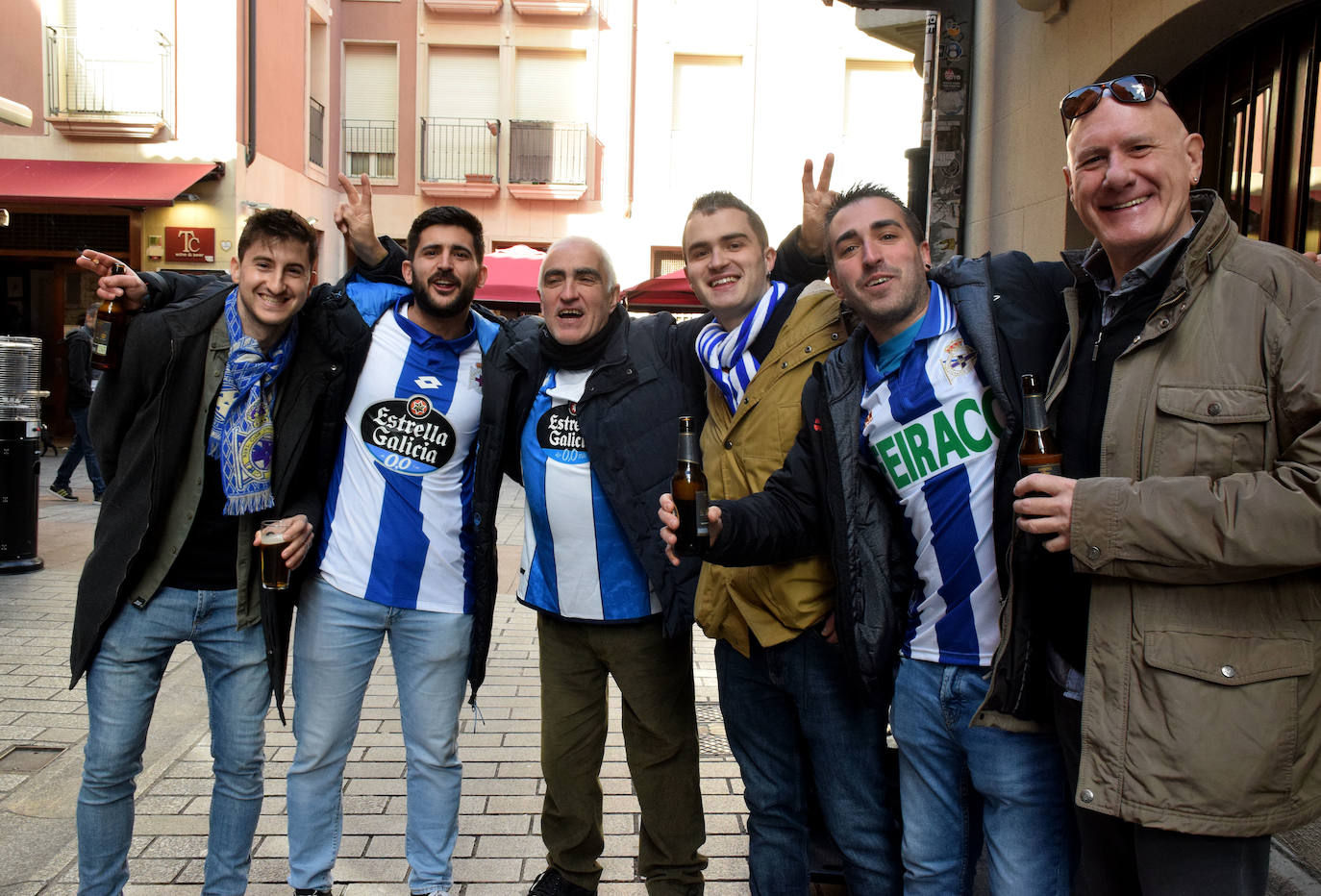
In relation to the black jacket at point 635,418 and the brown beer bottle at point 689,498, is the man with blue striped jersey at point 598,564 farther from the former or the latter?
the brown beer bottle at point 689,498

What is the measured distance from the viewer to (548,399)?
11.1 ft

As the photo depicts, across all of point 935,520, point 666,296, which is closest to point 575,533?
point 935,520

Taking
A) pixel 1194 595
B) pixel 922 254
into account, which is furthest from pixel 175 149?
pixel 1194 595

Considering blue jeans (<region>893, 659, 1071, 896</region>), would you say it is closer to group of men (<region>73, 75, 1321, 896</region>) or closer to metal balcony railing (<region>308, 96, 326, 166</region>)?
group of men (<region>73, 75, 1321, 896</region>)

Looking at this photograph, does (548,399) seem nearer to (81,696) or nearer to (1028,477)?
(1028,477)

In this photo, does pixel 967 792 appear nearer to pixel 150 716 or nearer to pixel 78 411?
pixel 150 716

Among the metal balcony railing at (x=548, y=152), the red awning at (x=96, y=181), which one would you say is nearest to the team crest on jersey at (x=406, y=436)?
the red awning at (x=96, y=181)

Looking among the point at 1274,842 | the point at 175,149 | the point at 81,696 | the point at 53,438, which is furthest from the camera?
the point at 53,438

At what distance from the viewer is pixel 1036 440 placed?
7.11 feet

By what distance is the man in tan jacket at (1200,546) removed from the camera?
72.8 inches

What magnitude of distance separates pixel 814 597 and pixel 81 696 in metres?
4.21

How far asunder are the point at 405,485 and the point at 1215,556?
2354mm

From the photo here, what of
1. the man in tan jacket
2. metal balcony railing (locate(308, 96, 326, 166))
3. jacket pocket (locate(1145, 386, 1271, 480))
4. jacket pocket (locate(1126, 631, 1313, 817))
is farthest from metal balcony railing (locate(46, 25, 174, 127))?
jacket pocket (locate(1126, 631, 1313, 817))

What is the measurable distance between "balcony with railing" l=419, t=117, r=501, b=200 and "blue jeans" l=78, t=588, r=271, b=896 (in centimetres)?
1838
